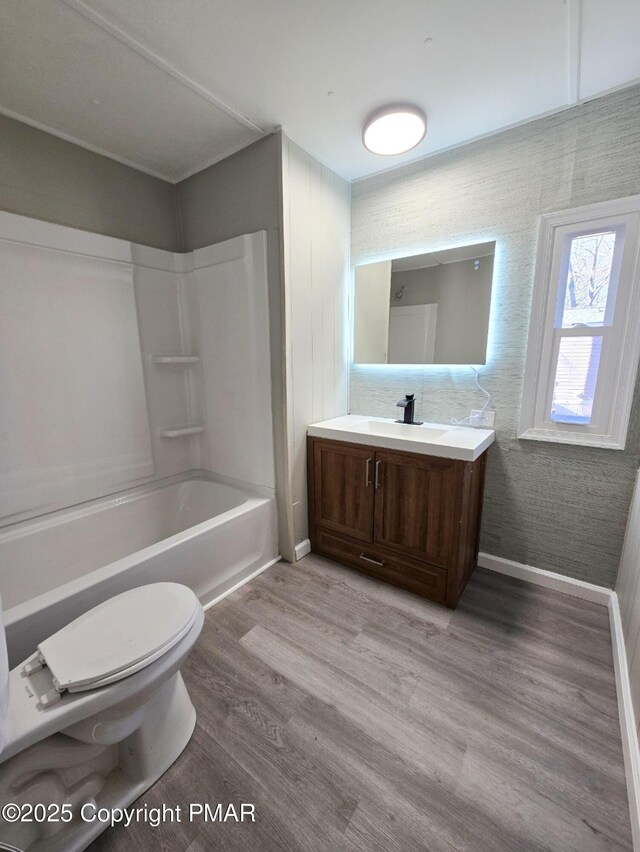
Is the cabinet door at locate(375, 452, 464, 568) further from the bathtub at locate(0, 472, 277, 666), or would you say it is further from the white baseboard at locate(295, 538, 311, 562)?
the bathtub at locate(0, 472, 277, 666)

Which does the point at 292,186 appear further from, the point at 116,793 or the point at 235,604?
the point at 116,793

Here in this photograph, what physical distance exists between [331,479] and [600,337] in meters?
1.57

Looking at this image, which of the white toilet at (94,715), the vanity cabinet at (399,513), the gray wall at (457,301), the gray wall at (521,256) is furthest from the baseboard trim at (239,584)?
the gray wall at (457,301)

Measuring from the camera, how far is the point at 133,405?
7.03ft

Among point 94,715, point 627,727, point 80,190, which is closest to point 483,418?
point 627,727

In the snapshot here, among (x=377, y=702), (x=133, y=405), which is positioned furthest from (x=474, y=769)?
(x=133, y=405)

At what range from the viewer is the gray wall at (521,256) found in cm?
161

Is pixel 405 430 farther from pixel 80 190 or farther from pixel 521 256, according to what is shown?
pixel 80 190

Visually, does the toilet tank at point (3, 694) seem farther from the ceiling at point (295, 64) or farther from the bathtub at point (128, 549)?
the ceiling at point (295, 64)

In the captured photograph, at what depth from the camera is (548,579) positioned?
194 cm

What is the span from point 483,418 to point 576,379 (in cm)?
48

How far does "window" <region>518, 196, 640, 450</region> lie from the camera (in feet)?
5.21

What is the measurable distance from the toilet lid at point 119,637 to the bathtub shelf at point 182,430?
4.04ft

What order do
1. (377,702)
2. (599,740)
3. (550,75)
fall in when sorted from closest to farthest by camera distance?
(599,740) < (377,702) < (550,75)
